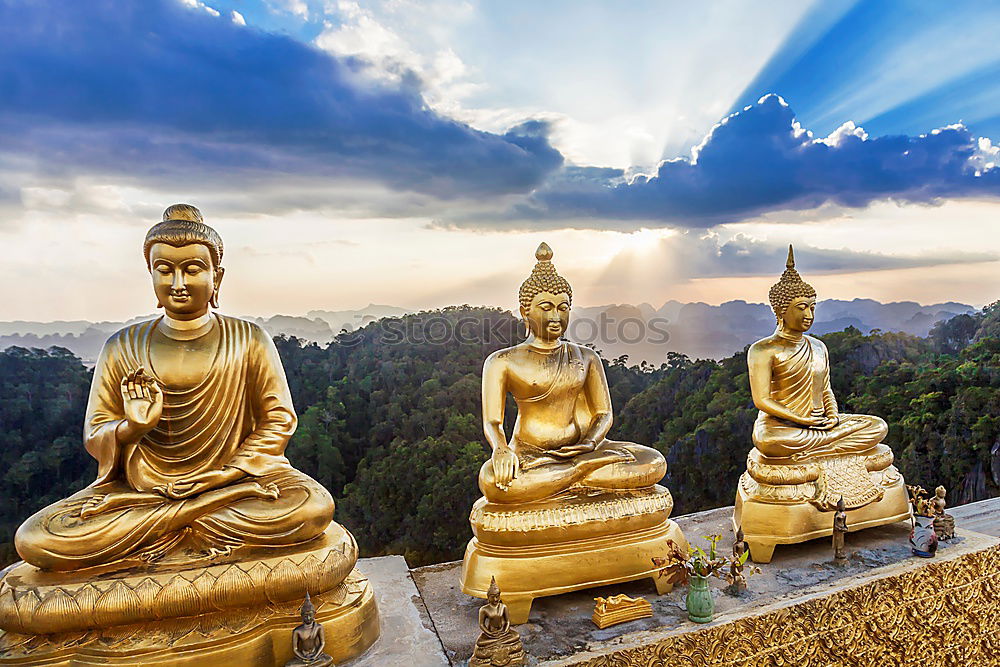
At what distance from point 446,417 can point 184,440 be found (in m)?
6.49

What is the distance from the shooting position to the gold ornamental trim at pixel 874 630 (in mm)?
3938

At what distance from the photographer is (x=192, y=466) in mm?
3891

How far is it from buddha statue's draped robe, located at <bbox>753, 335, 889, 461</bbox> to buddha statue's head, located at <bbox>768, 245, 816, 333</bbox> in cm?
20

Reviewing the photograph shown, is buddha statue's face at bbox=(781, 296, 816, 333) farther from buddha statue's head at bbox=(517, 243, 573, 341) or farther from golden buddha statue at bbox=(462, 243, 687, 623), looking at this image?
buddha statue's head at bbox=(517, 243, 573, 341)

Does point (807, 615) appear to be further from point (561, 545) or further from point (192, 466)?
point (192, 466)

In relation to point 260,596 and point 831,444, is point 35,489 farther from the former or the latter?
point 831,444

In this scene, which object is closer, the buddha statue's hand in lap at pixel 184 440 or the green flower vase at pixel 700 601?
the buddha statue's hand in lap at pixel 184 440

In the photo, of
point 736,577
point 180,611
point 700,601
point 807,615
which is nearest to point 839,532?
point 807,615

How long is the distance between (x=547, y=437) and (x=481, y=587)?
1115mm

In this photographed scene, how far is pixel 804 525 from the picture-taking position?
498 centimetres

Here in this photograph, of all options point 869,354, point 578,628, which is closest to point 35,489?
point 578,628

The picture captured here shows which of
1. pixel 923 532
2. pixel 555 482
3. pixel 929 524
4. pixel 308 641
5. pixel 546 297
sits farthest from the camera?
pixel 929 524

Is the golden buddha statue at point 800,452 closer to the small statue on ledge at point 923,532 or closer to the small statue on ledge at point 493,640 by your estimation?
the small statue on ledge at point 923,532

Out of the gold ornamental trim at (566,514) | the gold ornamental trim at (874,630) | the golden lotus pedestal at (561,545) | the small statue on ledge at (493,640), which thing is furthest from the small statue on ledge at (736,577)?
the small statue on ledge at (493,640)
